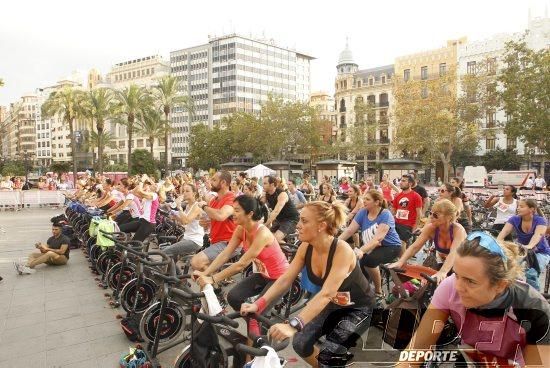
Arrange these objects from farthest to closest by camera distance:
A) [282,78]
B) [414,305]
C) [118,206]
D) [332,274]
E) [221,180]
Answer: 1. [282,78]
2. [118,206]
3. [221,180]
4. [414,305]
5. [332,274]

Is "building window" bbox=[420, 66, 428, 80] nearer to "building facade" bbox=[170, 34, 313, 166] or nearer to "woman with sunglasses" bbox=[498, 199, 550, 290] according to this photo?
"building facade" bbox=[170, 34, 313, 166]

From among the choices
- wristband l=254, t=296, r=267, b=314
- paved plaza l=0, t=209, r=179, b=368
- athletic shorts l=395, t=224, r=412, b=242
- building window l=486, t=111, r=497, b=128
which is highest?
building window l=486, t=111, r=497, b=128

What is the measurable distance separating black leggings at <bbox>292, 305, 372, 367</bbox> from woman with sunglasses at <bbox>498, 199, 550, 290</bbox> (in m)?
3.10

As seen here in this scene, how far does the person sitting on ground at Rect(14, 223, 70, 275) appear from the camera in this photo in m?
9.12

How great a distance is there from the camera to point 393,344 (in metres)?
3.21

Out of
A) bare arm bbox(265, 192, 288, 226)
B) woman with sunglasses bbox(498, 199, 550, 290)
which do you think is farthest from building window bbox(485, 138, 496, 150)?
woman with sunglasses bbox(498, 199, 550, 290)

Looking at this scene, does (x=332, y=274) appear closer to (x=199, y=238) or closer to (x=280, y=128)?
(x=199, y=238)

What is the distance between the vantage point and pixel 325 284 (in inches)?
117

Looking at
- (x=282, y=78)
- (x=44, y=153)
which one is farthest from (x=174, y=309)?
(x=44, y=153)

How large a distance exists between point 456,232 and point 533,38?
49.2 m

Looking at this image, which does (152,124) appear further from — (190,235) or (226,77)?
(226,77)

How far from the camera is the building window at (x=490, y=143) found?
154 ft

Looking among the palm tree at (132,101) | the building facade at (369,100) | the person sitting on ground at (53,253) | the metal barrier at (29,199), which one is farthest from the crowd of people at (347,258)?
the building facade at (369,100)

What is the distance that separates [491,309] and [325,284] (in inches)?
43.9
